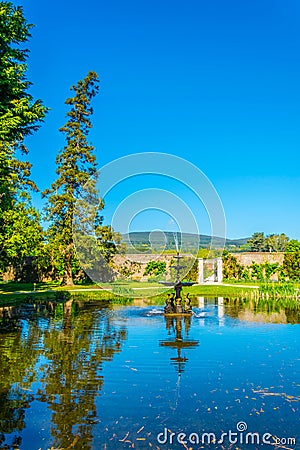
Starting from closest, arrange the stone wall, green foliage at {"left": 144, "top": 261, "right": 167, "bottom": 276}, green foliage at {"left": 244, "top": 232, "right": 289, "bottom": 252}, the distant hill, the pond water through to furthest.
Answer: the pond water → the distant hill → green foliage at {"left": 144, "top": 261, "right": 167, "bottom": 276} → the stone wall → green foliage at {"left": 244, "top": 232, "right": 289, "bottom": 252}

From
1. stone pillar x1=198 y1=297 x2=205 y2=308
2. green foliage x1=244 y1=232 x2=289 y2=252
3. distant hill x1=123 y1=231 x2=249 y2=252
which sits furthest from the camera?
green foliage x1=244 y1=232 x2=289 y2=252

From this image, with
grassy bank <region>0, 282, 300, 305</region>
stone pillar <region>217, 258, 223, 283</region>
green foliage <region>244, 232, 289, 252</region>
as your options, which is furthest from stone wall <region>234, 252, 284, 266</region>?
green foliage <region>244, 232, 289, 252</region>

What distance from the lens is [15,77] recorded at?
12.8 metres

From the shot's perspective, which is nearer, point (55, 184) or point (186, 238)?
point (186, 238)

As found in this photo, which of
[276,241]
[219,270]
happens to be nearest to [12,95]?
[219,270]

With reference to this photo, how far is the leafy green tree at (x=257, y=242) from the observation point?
53019mm

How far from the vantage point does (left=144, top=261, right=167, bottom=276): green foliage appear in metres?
26.6

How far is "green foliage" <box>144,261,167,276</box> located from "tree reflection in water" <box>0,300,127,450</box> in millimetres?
13289

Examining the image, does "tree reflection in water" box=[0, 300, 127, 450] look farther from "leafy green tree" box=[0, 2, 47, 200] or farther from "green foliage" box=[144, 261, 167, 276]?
"green foliage" box=[144, 261, 167, 276]

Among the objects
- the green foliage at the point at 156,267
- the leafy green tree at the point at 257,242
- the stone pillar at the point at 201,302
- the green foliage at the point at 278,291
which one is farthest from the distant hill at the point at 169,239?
the leafy green tree at the point at 257,242

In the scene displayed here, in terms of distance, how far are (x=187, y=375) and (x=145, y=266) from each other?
20.7 meters

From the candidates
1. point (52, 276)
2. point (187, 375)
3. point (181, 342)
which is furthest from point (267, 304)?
point (52, 276)

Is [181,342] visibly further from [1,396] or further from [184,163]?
[184,163]

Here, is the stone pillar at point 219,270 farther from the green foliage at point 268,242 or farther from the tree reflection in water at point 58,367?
the green foliage at point 268,242
